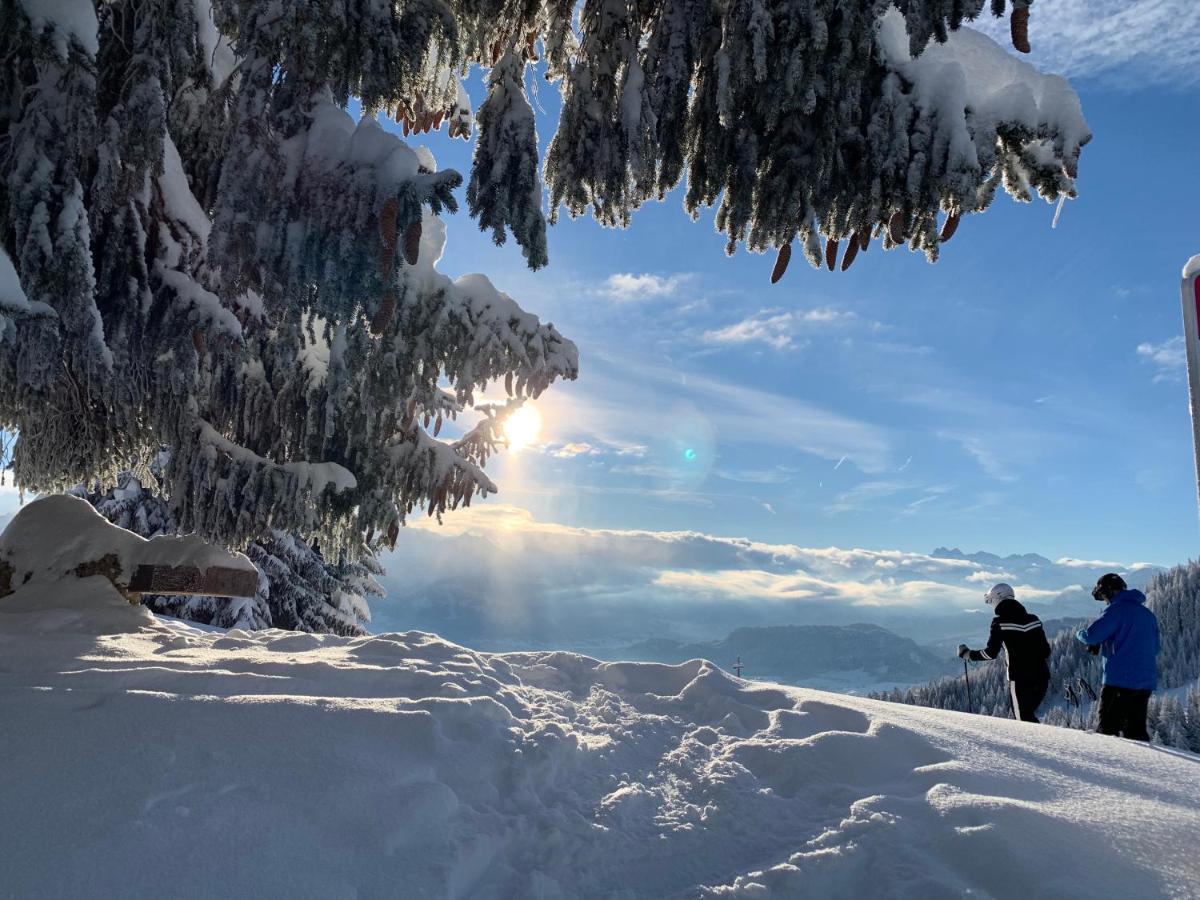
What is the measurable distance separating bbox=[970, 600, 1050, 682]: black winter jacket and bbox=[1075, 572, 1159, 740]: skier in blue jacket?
2.22ft

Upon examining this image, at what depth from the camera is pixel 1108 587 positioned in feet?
24.2

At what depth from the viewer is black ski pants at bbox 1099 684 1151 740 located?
7112 mm

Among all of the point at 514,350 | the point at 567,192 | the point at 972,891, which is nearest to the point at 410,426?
the point at 514,350

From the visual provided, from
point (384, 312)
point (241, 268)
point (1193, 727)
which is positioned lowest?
point (1193, 727)

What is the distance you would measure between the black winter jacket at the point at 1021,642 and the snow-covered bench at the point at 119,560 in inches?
303

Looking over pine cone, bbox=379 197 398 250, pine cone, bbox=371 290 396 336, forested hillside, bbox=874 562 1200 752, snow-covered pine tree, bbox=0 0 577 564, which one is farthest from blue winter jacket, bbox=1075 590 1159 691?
forested hillside, bbox=874 562 1200 752

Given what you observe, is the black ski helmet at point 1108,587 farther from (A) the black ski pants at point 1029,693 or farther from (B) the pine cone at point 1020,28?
(B) the pine cone at point 1020,28

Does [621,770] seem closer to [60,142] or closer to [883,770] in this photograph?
[883,770]

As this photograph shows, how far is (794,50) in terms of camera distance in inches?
152

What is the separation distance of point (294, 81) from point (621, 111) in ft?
5.82

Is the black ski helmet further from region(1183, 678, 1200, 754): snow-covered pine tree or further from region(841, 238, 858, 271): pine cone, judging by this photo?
region(1183, 678, 1200, 754): snow-covered pine tree

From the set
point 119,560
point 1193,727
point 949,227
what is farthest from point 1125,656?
point 1193,727

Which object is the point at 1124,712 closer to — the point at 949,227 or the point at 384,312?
the point at 949,227

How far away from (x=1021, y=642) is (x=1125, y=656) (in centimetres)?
99
